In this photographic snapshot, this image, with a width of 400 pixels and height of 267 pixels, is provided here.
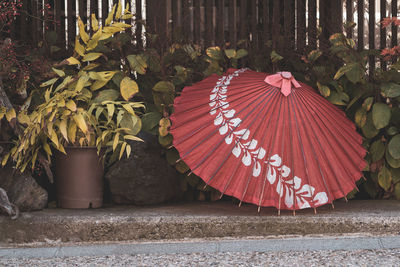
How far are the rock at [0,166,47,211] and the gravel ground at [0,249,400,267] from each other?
1.69 feet

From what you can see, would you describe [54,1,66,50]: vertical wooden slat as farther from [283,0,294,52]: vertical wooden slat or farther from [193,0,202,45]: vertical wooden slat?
[283,0,294,52]: vertical wooden slat

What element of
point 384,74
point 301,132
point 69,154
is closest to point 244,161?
point 301,132

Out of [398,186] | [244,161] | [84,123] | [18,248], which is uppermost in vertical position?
[84,123]

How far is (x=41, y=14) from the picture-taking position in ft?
14.4

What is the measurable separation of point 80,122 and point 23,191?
615mm

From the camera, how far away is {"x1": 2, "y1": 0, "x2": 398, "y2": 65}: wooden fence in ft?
13.9

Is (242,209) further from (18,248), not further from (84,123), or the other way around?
(18,248)

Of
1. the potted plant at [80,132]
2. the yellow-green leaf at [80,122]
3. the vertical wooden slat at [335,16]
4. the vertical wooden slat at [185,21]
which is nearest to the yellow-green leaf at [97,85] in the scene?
the potted plant at [80,132]

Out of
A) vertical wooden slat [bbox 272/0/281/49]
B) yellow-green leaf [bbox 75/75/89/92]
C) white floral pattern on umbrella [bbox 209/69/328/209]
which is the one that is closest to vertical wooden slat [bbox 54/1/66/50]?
yellow-green leaf [bbox 75/75/89/92]

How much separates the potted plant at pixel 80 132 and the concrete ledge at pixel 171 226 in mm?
293

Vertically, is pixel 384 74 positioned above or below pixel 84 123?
above

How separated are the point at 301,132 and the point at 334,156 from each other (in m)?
0.27

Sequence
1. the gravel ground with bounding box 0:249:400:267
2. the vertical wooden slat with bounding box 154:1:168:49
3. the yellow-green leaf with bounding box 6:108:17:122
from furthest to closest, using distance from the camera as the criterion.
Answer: the vertical wooden slat with bounding box 154:1:168:49 → the yellow-green leaf with bounding box 6:108:17:122 → the gravel ground with bounding box 0:249:400:267

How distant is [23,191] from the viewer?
3234mm
